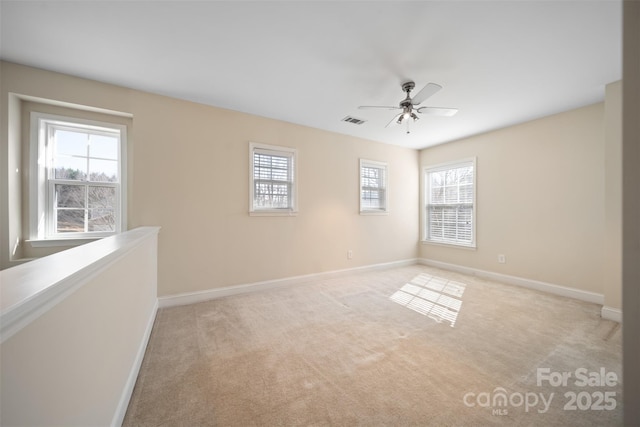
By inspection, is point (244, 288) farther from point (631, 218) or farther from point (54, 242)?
point (631, 218)

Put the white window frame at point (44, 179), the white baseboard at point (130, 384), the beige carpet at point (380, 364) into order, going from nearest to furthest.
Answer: the white baseboard at point (130, 384) → the beige carpet at point (380, 364) → the white window frame at point (44, 179)

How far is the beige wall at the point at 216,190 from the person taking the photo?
8.91 feet

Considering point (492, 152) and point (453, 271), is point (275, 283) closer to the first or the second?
point (453, 271)

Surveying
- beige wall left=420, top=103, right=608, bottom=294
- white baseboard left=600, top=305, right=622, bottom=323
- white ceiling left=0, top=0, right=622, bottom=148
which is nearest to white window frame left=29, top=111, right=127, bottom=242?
white ceiling left=0, top=0, right=622, bottom=148

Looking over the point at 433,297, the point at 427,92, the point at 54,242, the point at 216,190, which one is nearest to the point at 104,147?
the point at 54,242

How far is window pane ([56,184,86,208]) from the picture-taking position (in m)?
2.59

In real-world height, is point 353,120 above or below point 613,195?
above

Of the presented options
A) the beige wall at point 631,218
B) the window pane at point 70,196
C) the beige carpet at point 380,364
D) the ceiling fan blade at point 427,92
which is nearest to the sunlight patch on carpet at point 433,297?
the beige carpet at point 380,364

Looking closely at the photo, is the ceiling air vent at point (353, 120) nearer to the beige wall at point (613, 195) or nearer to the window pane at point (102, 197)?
the beige wall at point (613, 195)

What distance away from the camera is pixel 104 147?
2.79m

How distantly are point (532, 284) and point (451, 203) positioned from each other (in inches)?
74.4

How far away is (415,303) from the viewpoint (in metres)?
3.03

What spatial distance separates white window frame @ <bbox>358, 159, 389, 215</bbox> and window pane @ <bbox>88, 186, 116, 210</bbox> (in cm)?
378

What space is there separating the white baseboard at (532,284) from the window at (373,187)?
71.4 inches
